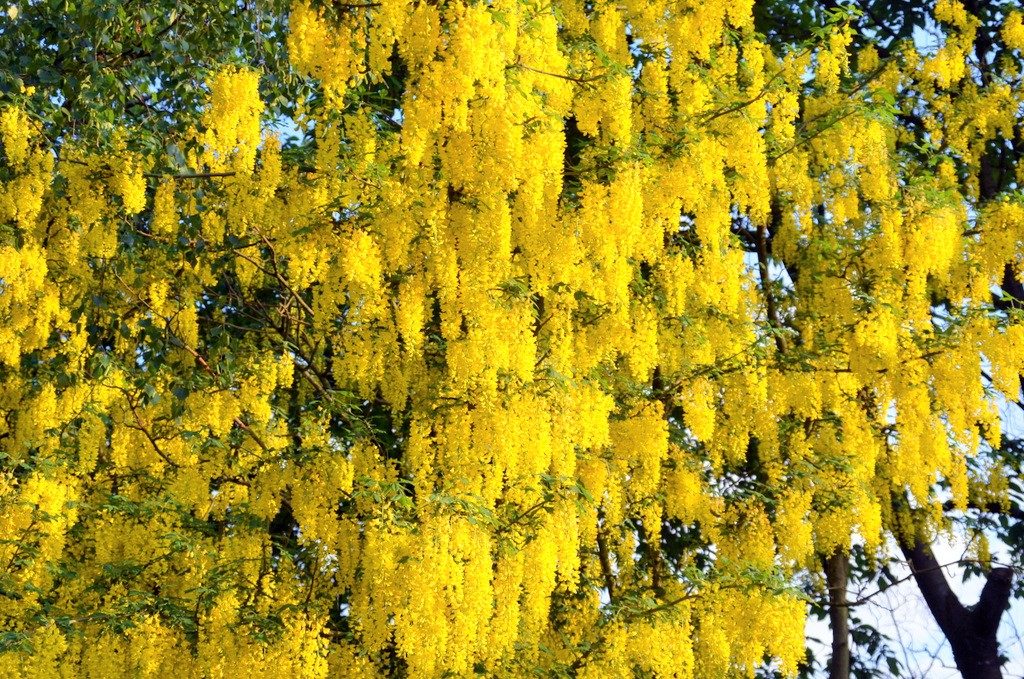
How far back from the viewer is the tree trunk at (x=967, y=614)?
940 centimetres

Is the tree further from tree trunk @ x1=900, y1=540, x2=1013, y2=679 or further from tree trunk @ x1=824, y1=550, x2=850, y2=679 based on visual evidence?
tree trunk @ x1=900, y1=540, x2=1013, y2=679

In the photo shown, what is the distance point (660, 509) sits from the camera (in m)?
8.01

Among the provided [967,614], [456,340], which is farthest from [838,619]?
[456,340]

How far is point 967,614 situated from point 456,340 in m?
5.40

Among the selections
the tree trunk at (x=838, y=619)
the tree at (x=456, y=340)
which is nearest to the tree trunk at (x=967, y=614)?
the tree at (x=456, y=340)

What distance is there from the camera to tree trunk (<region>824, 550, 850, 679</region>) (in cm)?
855

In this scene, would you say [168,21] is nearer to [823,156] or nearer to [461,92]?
[461,92]

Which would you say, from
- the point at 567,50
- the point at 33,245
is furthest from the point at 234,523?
the point at 567,50

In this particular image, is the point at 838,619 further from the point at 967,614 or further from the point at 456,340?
the point at 456,340

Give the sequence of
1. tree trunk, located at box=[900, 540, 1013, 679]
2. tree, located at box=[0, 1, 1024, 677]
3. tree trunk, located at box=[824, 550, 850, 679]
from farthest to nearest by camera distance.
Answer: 1. tree trunk, located at box=[900, 540, 1013, 679]
2. tree trunk, located at box=[824, 550, 850, 679]
3. tree, located at box=[0, 1, 1024, 677]

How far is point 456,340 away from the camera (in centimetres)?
622

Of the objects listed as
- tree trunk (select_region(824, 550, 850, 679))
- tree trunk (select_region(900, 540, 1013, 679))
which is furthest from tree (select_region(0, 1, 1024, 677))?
tree trunk (select_region(900, 540, 1013, 679))

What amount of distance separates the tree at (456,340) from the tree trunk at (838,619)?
0.08 meters

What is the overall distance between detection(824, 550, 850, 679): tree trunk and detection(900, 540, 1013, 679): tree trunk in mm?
798
